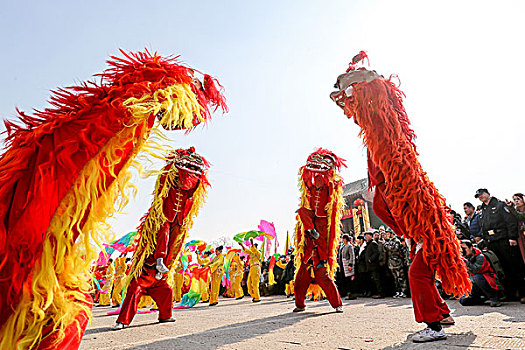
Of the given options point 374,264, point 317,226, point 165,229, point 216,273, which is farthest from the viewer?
point 216,273

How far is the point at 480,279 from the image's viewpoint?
5.14 m

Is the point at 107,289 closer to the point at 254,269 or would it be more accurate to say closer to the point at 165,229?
the point at 254,269

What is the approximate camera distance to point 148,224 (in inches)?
187

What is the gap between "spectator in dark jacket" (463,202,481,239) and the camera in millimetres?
6426

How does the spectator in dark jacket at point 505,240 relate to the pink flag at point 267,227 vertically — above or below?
below

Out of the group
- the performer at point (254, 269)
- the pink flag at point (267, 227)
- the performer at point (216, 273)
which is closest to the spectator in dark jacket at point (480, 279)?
the performer at point (254, 269)

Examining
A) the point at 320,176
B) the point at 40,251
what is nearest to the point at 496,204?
the point at 320,176

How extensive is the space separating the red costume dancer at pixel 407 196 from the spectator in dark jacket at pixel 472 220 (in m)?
4.10

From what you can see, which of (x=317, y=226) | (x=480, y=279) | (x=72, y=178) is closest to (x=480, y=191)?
(x=480, y=279)

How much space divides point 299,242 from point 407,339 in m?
2.83

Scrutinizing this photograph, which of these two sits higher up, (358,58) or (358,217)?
(358,217)

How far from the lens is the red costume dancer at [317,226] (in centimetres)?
518

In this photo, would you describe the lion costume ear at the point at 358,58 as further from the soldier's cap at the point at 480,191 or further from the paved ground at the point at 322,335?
the soldier's cap at the point at 480,191

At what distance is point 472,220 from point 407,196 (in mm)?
4844
